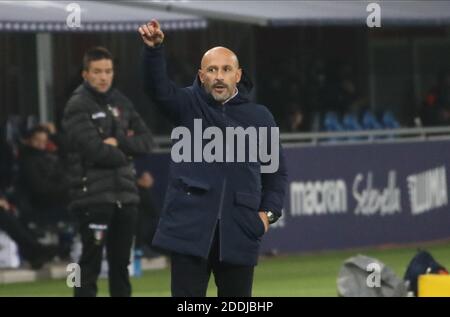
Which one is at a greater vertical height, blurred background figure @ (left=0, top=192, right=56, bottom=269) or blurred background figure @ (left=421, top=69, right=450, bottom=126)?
blurred background figure @ (left=421, top=69, right=450, bottom=126)

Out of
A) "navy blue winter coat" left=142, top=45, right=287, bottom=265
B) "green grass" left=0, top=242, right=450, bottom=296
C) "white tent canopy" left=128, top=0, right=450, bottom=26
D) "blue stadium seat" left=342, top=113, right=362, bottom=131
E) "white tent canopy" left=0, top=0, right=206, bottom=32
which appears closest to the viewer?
"navy blue winter coat" left=142, top=45, right=287, bottom=265

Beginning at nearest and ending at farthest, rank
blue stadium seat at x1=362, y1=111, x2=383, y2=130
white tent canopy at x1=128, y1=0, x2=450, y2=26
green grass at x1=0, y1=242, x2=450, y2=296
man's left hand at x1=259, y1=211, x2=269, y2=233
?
man's left hand at x1=259, y1=211, x2=269, y2=233 → green grass at x1=0, y1=242, x2=450, y2=296 → white tent canopy at x1=128, y1=0, x2=450, y2=26 → blue stadium seat at x1=362, y1=111, x2=383, y2=130

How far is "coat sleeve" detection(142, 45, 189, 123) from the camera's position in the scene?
9.46 meters

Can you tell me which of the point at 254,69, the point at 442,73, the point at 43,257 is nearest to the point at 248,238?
the point at 43,257

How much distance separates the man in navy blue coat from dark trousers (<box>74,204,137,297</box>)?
144 inches

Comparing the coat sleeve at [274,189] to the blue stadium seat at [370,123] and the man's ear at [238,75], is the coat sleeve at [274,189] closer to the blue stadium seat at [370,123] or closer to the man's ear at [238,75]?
the man's ear at [238,75]

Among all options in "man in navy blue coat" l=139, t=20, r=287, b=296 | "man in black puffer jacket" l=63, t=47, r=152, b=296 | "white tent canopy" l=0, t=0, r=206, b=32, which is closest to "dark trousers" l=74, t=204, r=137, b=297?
"man in black puffer jacket" l=63, t=47, r=152, b=296

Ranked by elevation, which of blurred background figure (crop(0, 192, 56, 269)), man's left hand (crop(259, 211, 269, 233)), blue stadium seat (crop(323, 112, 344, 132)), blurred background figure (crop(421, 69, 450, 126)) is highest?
blurred background figure (crop(421, 69, 450, 126))

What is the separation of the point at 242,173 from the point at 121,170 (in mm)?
4073

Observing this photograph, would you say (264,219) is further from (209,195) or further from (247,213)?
(209,195)

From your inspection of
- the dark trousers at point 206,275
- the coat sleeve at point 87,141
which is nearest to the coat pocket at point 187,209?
the dark trousers at point 206,275

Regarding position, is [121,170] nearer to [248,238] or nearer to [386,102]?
[248,238]

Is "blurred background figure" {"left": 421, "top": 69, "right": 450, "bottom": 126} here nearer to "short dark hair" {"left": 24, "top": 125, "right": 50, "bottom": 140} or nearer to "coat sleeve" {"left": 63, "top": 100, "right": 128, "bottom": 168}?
"short dark hair" {"left": 24, "top": 125, "right": 50, "bottom": 140}

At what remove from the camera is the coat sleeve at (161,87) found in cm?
946
